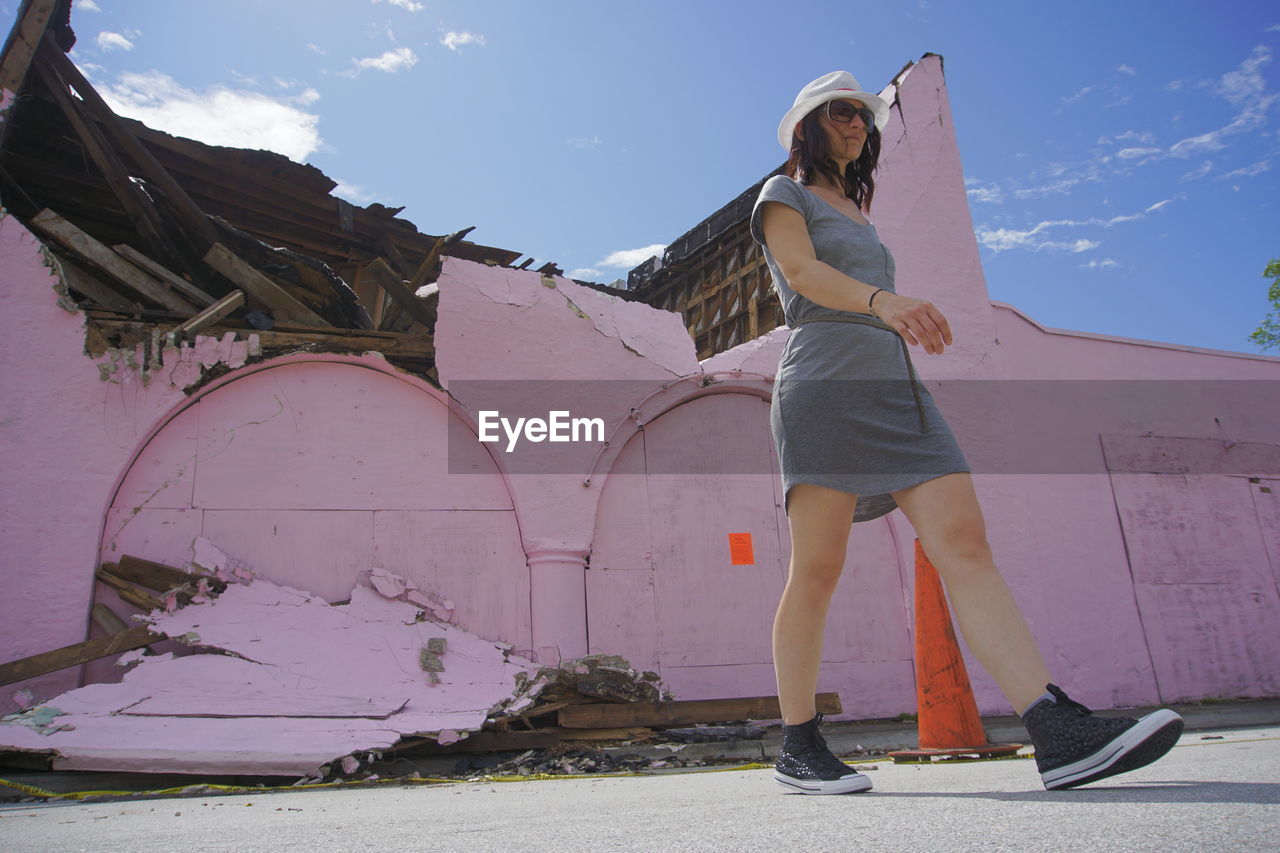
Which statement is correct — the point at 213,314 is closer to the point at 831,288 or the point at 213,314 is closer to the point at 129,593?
the point at 129,593

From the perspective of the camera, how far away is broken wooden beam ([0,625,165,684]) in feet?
15.3

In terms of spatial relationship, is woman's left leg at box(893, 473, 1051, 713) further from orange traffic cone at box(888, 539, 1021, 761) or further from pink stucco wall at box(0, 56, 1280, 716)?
pink stucco wall at box(0, 56, 1280, 716)

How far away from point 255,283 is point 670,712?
424 centimetres

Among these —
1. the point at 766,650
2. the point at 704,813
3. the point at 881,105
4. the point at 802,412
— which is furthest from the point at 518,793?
the point at 766,650

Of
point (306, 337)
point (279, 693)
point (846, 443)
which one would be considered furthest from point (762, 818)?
point (306, 337)

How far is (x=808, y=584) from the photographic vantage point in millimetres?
2248

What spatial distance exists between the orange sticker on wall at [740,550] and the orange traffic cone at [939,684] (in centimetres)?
260

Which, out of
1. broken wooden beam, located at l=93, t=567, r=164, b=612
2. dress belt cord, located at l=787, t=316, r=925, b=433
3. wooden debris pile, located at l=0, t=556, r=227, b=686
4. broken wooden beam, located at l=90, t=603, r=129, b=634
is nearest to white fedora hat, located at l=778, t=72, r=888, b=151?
dress belt cord, located at l=787, t=316, r=925, b=433

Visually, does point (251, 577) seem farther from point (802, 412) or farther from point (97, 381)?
point (802, 412)

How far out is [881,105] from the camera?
2.67m

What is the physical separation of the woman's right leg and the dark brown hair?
0.97 meters

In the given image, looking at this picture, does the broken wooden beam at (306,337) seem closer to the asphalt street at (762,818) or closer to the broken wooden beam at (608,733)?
the broken wooden beam at (608,733)

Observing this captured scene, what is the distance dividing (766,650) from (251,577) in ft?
11.9

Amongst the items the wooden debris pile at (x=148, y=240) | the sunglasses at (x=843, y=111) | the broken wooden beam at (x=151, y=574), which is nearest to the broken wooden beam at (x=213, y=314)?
the wooden debris pile at (x=148, y=240)
